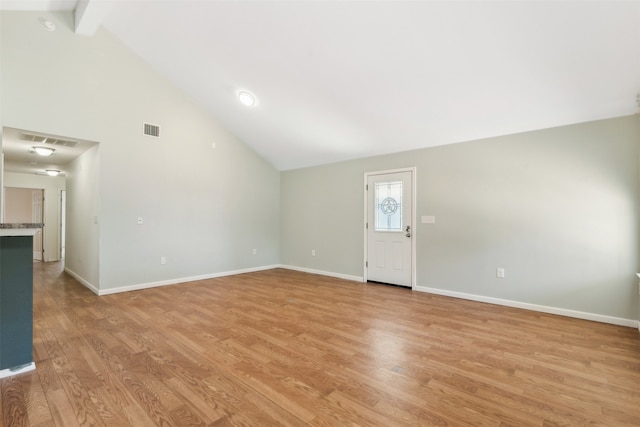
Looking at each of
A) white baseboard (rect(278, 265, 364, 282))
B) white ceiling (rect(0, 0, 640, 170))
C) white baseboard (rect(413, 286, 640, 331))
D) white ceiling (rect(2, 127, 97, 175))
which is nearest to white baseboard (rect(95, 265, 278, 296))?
white baseboard (rect(278, 265, 364, 282))

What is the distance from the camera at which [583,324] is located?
125 inches

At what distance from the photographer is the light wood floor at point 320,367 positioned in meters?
1.70

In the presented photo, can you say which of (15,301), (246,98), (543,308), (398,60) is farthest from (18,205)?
(543,308)

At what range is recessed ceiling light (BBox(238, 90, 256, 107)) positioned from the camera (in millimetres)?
4542

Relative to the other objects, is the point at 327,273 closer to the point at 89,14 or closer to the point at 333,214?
the point at 333,214

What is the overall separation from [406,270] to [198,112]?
4740 mm

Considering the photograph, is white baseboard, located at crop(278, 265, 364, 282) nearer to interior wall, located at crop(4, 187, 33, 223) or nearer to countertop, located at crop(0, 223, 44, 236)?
countertop, located at crop(0, 223, 44, 236)

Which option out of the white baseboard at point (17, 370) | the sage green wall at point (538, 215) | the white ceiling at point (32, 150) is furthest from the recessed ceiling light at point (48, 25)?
the sage green wall at point (538, 215)

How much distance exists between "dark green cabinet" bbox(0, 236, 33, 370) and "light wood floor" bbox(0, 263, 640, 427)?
0.58ft

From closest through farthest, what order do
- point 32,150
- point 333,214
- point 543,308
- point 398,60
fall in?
point 398,60 < point 543,308 < point 32,150 < point 333,214

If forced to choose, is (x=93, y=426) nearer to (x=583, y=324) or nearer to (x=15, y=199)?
(x=583, y=324)

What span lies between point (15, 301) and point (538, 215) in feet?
17.4

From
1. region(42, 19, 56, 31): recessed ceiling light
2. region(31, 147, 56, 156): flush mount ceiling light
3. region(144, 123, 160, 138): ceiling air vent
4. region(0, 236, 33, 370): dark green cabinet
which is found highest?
region(42, 19, 56, 31): recessed ceiling light

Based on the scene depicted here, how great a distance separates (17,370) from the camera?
2.13 metres
